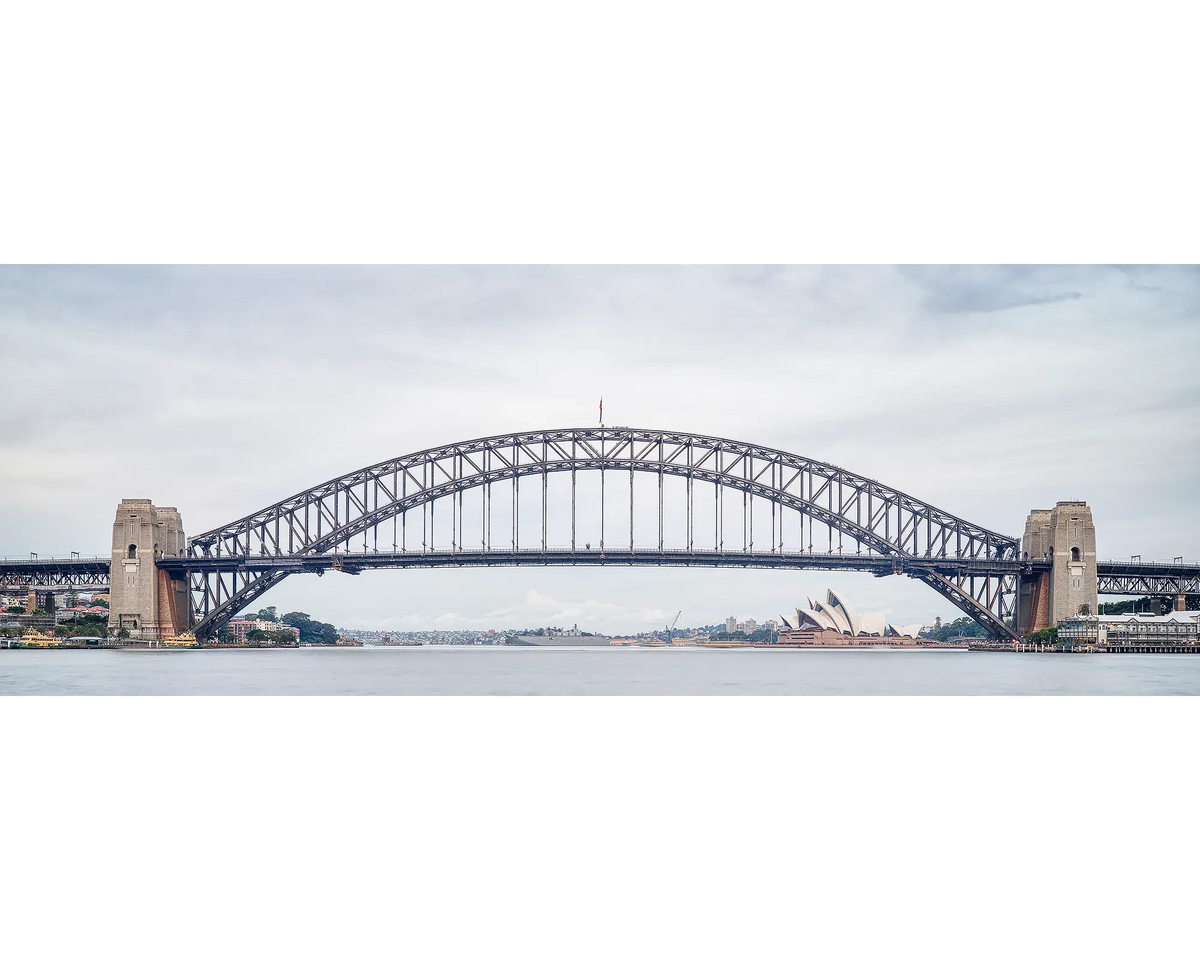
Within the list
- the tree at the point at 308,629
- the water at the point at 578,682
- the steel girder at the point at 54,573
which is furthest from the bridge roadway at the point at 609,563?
the tree at the point at 308,629

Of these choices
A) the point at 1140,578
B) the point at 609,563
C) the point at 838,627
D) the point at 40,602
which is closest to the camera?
the point at 609,563

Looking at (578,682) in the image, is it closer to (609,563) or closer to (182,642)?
(609,563)

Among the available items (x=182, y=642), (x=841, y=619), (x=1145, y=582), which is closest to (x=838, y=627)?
(x=841, y=619)

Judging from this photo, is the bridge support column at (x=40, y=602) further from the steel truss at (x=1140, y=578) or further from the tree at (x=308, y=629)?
the steel truss at (x=1140, y=578)

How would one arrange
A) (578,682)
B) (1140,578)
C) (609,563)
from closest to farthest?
(578,682) → (609,563) → (1140,578)

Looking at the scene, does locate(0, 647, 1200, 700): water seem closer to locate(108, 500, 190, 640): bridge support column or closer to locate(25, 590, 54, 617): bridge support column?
locate(108, 500, 190, 640): bridge support column

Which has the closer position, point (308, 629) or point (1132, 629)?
point (1132, 629)
